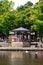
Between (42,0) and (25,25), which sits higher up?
(42,0)

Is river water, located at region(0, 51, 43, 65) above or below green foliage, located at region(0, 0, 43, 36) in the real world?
below

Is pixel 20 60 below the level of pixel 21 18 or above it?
below

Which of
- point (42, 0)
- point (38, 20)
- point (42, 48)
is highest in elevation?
point (42, 0)

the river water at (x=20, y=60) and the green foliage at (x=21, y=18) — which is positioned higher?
the green foliage at (x=21, y=18)

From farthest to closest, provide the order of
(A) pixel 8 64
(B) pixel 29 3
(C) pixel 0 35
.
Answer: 1. (B) pixel 29 3
2. (C) pixel 0 35
3. (A) pixel 8 64

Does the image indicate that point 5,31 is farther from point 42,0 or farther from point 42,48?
point 42,48

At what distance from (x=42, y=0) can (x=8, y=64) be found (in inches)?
1200

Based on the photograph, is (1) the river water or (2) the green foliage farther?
(2) the green foliage

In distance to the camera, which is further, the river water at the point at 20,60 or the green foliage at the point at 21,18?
the green foliage at the point at 21,18

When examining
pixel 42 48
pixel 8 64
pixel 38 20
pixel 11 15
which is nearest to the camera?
pixel 8 64

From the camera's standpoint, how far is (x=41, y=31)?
1929 inches

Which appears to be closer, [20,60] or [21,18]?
[20,60]

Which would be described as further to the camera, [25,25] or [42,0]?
[25,25]

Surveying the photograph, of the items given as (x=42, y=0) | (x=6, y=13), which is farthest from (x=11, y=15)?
(x=42, y=0)
